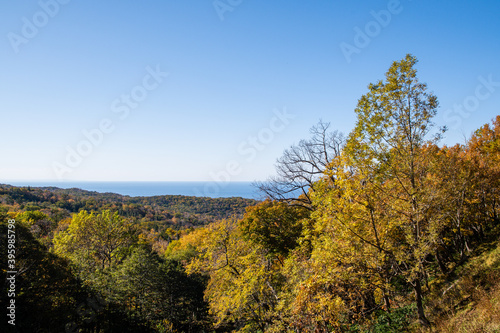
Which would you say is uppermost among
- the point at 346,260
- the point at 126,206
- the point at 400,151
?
the point at 126,206

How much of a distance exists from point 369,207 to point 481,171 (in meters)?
11.2

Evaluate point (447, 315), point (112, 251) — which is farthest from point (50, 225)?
point (447, 315)

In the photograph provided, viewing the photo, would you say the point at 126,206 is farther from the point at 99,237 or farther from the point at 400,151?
the point at 400,151

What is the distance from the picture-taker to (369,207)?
6527 millimetres

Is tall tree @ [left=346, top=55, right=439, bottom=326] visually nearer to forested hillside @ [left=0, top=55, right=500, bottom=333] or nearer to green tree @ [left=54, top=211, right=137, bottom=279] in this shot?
forested hillside @ [left=0, top=55, right=500, bottom=333]

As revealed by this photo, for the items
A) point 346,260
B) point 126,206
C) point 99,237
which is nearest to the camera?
point 346,260

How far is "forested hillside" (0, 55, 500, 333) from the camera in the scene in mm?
6629

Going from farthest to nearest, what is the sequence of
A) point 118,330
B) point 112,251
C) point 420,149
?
point 112,251 → point 118,330 → point 420,149

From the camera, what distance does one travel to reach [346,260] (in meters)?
6.35

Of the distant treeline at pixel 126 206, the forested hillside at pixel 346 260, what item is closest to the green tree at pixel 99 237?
the forested hillside at pixel 346 260

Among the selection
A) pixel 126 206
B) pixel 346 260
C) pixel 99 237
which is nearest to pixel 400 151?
pixel 346 260

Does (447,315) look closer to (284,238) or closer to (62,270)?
(284,238)

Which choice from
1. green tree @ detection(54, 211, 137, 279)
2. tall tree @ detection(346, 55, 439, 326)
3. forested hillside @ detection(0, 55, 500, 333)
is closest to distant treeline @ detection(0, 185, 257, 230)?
green tree @ detection(54, 211, 137, 279)

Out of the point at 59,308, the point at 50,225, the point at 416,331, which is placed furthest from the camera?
the point at 50,225
